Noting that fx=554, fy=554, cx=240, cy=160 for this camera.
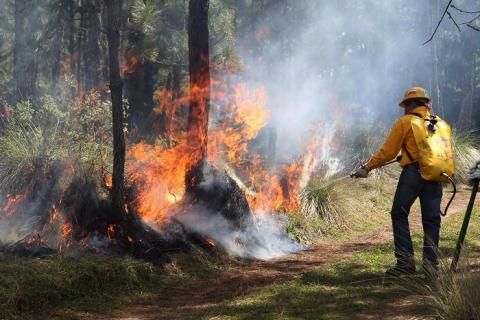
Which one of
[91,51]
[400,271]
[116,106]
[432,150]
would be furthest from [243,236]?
[91,51]

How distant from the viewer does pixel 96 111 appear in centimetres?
1156

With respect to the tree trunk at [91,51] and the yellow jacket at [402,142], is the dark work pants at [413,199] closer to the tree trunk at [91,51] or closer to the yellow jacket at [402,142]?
the yellow jacket at [402,142]

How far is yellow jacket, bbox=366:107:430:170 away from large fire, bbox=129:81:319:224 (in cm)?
336

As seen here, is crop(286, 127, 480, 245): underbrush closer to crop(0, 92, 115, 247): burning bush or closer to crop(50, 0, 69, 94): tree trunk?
crop(0, 92, 115, 247): burning bush

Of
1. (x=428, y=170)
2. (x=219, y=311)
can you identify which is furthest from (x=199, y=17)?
(x=219, y=311)

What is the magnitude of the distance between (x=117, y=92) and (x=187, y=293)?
265 centimetres

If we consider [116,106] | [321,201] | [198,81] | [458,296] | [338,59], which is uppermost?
[338,59]

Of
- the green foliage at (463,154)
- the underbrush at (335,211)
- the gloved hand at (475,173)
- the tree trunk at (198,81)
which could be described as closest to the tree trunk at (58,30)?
the tree trunk at (198,81)

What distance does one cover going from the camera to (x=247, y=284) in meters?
6.37

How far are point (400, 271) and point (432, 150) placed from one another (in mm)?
1328

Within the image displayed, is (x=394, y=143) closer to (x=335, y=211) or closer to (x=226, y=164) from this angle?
(x=335, y=211)

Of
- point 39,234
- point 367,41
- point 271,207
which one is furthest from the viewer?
point 367,41

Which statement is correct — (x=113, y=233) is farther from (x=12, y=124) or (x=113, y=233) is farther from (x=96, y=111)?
(x=96, y=111)

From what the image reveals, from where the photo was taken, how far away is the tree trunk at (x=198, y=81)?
8789 millimetres
